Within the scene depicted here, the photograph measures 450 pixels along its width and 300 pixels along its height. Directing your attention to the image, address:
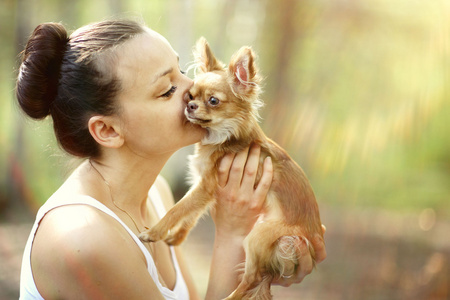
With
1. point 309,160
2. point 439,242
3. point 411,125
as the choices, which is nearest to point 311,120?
point 309,160

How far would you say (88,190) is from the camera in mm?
2141

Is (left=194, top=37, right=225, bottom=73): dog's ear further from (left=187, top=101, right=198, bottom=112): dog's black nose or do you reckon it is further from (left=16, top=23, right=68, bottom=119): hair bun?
(left=16, top=23, right=68, bottom=119): hair bun

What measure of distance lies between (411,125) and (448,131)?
863 millimetres

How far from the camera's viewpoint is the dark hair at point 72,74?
2.14 metres

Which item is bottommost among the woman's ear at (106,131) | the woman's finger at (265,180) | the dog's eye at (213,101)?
the woman's finger at (265,180)

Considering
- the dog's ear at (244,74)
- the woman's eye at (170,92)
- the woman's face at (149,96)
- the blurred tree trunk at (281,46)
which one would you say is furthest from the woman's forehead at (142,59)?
the blurred tree trunk at (281,46)

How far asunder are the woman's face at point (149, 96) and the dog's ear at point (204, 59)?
1.42 ft

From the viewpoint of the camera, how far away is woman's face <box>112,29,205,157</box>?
2162mm

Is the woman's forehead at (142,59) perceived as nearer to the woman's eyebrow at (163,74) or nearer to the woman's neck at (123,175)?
the woman's eyebrow at (163,74)

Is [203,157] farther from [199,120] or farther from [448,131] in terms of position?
[448,131]

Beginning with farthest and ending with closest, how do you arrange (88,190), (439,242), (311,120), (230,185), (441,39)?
(311,120), (441,39), (439,242), (230,185), (88,190)

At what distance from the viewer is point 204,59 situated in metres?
2.74

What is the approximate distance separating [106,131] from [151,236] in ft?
1.96

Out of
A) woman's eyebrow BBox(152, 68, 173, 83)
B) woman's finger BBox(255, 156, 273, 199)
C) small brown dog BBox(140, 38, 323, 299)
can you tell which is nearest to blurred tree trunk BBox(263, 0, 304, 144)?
small brown dog BBox(140, 38, 323, 299)
